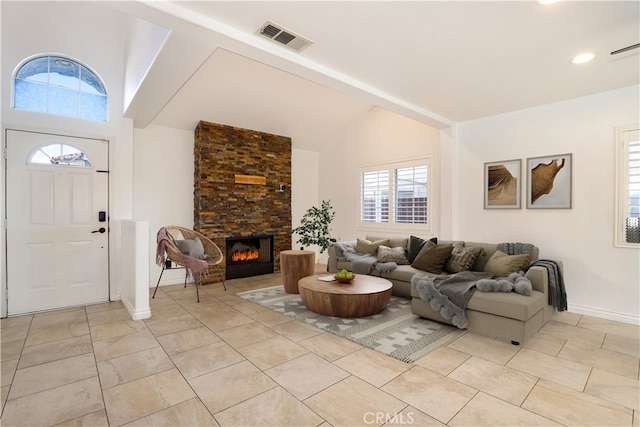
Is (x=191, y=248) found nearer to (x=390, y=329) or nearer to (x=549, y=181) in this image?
(x=390, y=329)

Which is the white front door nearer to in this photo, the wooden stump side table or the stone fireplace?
the stone fireplace

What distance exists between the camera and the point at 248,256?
613cm

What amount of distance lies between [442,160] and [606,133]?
200cm

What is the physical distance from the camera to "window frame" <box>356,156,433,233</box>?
561cm

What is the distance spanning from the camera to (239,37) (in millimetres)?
2578

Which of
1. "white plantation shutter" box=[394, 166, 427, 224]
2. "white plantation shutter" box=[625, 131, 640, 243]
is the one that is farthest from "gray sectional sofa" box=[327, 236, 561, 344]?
"white plantation shutter" box=[394, 166, 427, 224]

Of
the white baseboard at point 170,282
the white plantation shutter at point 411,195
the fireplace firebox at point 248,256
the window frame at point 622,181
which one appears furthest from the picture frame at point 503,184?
the white baseboard at point 170,282

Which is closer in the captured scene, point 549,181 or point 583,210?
point 583,210

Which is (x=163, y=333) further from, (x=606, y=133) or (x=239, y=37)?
(x=606, y=133)

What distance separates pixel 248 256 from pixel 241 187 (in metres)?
1.35

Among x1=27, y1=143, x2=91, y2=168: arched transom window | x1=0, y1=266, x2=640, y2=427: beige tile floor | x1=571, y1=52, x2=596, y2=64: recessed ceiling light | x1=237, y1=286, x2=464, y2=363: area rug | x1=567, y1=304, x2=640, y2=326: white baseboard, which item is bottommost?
x1=0, y1=266, x2=640, y2=427: beige tile floor

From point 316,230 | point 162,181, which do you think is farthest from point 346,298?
point 162,181

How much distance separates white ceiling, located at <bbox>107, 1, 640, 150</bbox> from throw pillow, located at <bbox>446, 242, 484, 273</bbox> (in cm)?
196

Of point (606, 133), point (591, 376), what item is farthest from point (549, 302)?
point (606, 133)
